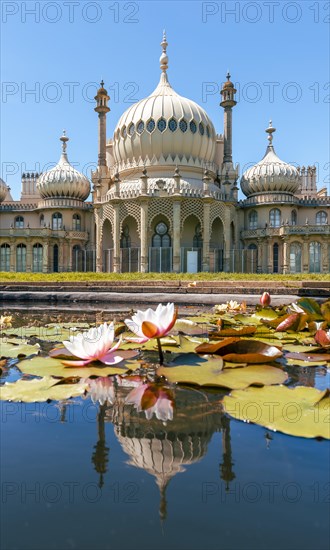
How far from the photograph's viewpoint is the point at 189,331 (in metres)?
3.02

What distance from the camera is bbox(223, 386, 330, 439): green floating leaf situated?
1271 mm

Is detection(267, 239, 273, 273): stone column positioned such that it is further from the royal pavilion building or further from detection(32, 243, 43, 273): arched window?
detection(32, 243, 43, 273): arched window

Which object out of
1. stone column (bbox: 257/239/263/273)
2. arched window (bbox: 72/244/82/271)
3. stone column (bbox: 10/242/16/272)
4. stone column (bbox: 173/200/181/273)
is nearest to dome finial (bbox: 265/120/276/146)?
stone column (bbox: 257/239/263/273)

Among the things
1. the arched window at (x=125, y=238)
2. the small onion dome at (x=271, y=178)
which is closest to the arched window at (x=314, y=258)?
the small onion dome at (x=271, y=178)

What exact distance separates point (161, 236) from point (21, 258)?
32.8 feet

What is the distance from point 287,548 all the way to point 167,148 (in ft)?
80.1

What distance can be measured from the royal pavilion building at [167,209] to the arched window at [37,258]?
0.30 ft

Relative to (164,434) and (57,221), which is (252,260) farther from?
(164,434)

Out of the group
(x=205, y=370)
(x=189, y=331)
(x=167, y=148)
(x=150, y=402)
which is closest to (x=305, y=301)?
(x=189, y=331)

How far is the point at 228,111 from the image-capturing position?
27.5m

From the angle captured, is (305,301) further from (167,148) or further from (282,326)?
(167,148)

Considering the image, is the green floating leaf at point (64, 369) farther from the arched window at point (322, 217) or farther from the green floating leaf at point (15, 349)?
the arched window at point (322, 217)

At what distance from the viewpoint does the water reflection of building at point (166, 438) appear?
1022 millimetres

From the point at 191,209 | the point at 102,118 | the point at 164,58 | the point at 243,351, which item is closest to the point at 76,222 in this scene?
the point at 102,118
